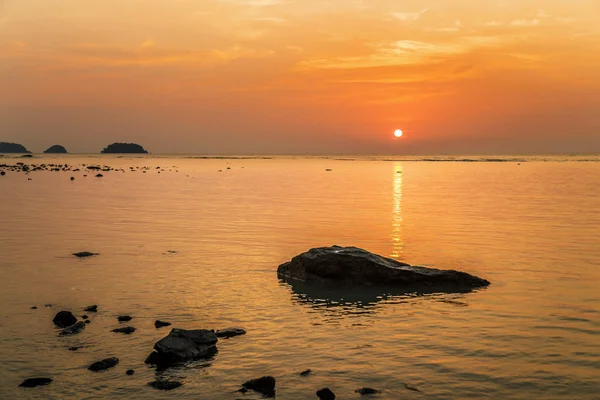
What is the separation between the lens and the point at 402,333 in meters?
14.6

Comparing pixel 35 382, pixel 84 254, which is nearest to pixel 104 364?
pixel 35 382

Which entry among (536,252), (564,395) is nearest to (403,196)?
(536,252)

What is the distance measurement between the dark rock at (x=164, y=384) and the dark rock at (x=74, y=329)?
405 centimetres

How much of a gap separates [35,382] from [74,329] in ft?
10.6

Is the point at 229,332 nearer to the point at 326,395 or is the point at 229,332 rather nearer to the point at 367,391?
the point at 326,395

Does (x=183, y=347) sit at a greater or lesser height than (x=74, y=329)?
greater

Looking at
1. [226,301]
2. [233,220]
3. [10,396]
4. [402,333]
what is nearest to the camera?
[10,396]

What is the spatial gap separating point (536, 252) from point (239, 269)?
42.4ft

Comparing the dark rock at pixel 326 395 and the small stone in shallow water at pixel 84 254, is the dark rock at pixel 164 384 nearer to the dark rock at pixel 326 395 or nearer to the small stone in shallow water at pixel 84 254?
the dark rock at pixel 326 395

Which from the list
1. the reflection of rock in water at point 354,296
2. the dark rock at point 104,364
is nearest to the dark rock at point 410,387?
the reflection of rock in water at point 354,296

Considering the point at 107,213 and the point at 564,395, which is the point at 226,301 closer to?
the point at 564,395

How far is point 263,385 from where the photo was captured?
1122 centimetres

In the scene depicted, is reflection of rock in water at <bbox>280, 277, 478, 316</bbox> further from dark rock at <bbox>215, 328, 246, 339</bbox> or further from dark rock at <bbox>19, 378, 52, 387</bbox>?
dark rock at <bbox>19, 378, 52, 387</bbox>

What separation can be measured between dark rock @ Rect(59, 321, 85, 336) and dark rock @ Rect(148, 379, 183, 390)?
13.3 ft
